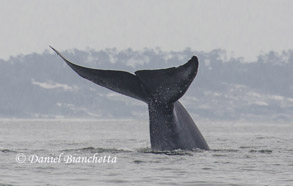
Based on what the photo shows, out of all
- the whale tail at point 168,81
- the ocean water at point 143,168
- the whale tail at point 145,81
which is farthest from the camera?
the whale tail at point 145,81

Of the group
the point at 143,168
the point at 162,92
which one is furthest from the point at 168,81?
the point at 143,168

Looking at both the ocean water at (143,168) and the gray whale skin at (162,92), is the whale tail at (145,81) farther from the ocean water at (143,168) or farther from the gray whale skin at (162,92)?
the ocean water at (143,168)

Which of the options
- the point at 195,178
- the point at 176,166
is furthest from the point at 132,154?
the point at 195,178

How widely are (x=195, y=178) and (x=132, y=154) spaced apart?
3.60 meters

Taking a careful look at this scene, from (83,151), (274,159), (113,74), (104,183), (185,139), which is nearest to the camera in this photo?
(104,183)

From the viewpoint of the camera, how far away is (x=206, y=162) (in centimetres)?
1473

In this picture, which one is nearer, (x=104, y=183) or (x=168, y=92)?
(x=104, y=183)

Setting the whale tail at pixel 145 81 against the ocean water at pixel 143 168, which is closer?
the ocean water at pixel 143 168

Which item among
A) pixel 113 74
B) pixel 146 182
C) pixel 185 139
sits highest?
pixel 113 74

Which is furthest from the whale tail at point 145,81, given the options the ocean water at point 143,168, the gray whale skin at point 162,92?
the ocean water at point 143,168

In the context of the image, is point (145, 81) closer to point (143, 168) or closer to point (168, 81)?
point (168, 81)

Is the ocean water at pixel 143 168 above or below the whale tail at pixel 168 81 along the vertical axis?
below

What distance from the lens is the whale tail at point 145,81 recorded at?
1374 cm

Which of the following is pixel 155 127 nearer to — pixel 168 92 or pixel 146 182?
pixel 168 92
